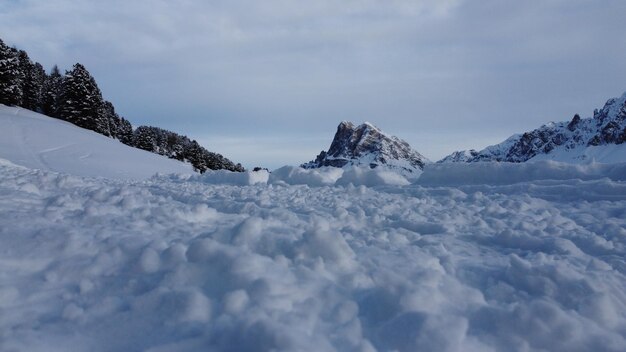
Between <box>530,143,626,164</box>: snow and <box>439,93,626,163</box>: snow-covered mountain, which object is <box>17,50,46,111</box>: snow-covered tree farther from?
<box>439,93,626,163</box>: snow-covered mountain

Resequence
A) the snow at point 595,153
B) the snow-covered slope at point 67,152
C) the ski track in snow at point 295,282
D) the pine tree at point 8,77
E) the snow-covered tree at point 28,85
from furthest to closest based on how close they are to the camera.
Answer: the snow at point 595,153
the snow-covered tree at point 28,85
the pine tree at point 8,77
the snow-covered slope at point 67,152
the ski track in snow at point 295,282

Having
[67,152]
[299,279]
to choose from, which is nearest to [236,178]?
[299,279]

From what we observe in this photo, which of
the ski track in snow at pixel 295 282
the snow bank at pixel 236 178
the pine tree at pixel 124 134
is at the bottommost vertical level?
the ski track in snow at pixel 295 282

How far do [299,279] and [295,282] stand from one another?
0.26 feet

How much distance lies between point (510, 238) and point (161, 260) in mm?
3724

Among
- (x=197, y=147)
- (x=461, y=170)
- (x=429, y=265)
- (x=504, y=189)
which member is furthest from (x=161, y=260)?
(x=197, y=147)

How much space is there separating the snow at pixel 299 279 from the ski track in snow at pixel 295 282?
1 cm

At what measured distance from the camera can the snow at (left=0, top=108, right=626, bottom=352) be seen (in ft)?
8.88

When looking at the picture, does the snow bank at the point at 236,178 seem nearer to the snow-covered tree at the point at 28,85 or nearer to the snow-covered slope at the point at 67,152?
the snow-covered slope at the point at 67,152

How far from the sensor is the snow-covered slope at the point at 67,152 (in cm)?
1995

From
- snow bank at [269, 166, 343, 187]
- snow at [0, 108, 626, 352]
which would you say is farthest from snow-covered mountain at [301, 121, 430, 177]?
snow at [0, 108, 626, 352]

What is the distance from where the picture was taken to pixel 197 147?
164 ft

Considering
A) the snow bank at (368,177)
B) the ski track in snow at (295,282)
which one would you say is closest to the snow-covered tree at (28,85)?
the snow bank at (368,177)

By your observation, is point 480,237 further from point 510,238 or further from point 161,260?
point 161,260
